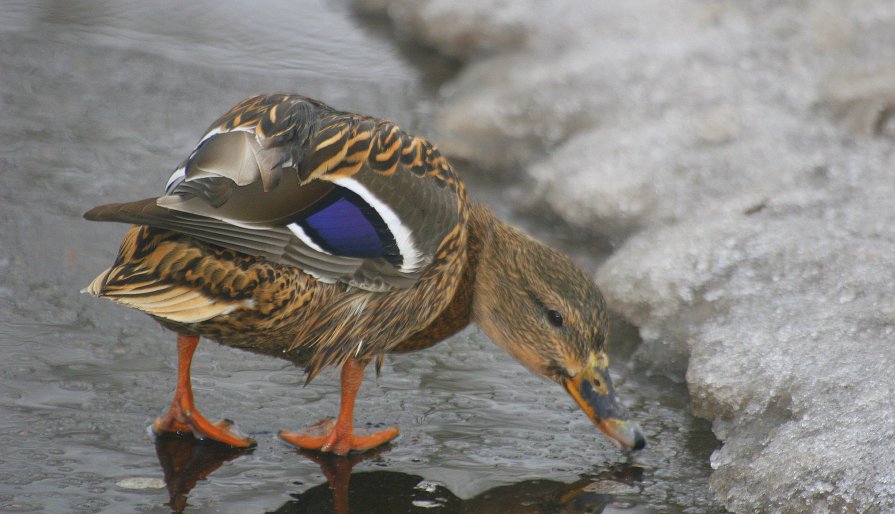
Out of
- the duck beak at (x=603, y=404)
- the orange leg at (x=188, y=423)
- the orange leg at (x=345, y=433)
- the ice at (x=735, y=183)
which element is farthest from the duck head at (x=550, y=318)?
the orange leg at (x=188, y=423)

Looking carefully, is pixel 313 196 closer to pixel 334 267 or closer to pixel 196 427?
pixel 334 267

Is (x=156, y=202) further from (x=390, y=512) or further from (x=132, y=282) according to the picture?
(x=390, y=512)

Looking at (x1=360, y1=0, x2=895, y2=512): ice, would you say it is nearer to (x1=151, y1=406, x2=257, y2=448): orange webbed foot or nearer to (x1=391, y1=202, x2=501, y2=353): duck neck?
(x1=391, y1=202, x2=501, y2=353): duck neck

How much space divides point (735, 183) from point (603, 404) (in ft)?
7.22

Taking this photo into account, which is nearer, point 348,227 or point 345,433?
point 348,227

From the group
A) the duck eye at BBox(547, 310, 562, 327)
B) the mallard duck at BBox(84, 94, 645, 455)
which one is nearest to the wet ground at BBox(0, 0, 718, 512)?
the mallard duck at BBox(84, 94, 645, 455)

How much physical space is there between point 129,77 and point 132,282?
13.2 feet

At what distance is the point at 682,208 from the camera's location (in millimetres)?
5570

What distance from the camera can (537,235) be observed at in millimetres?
5680

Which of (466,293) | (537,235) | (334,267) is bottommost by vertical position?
(537,235)

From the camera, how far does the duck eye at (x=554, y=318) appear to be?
13.0ft

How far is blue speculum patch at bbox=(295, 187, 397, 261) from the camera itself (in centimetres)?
353

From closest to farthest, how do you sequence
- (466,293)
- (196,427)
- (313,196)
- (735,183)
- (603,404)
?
1. (313,196)
2. (196,427)
3. (603,404)
4. (466,293)
5. (735,183)

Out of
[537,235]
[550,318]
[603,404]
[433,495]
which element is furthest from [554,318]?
[537,235]
